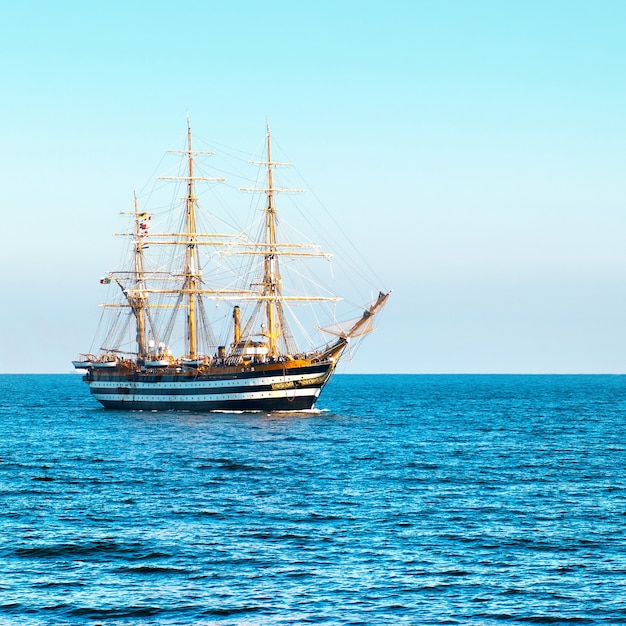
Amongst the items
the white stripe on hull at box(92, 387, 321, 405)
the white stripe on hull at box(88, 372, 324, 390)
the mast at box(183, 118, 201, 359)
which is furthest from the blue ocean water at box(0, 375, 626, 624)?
the mast at box(183, 118, 201, 359)

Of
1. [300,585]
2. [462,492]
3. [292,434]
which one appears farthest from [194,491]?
[292,434]

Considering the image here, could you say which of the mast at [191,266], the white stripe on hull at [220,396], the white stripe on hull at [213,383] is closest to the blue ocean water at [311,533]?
the white stripe on hull at [213,383]

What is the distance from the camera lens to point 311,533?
39594mm

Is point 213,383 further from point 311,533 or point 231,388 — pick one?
point 311,533

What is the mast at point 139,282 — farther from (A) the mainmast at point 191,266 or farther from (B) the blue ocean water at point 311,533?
(B) the blue ocean water at point 311,533

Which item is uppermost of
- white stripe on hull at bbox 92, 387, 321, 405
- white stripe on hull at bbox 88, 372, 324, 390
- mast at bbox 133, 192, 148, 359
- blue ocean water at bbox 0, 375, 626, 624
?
mast at bbox 133, 192, 148, 359

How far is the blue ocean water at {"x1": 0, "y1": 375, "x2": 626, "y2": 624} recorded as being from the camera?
29.8 meters

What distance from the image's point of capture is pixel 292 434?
278 feet

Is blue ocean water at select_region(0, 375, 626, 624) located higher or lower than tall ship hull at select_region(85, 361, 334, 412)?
lower

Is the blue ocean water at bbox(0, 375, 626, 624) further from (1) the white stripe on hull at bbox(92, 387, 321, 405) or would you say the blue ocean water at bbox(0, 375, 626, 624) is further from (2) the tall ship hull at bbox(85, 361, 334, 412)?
(1) the white stripe on hull at bbox(92, 387, 321, 405)

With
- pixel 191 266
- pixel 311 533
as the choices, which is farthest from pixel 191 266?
pixel 311 533

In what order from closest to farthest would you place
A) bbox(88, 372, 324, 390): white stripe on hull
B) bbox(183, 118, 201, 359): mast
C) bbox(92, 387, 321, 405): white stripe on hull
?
bbox(88, 372, 324, 390): white stripe on hull < bbox(92, 387, 321, 405): white stripe on hull < bbox(183, 118, 201, 359): mast

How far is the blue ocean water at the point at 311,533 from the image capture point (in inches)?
1174

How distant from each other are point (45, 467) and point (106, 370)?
208 ft
